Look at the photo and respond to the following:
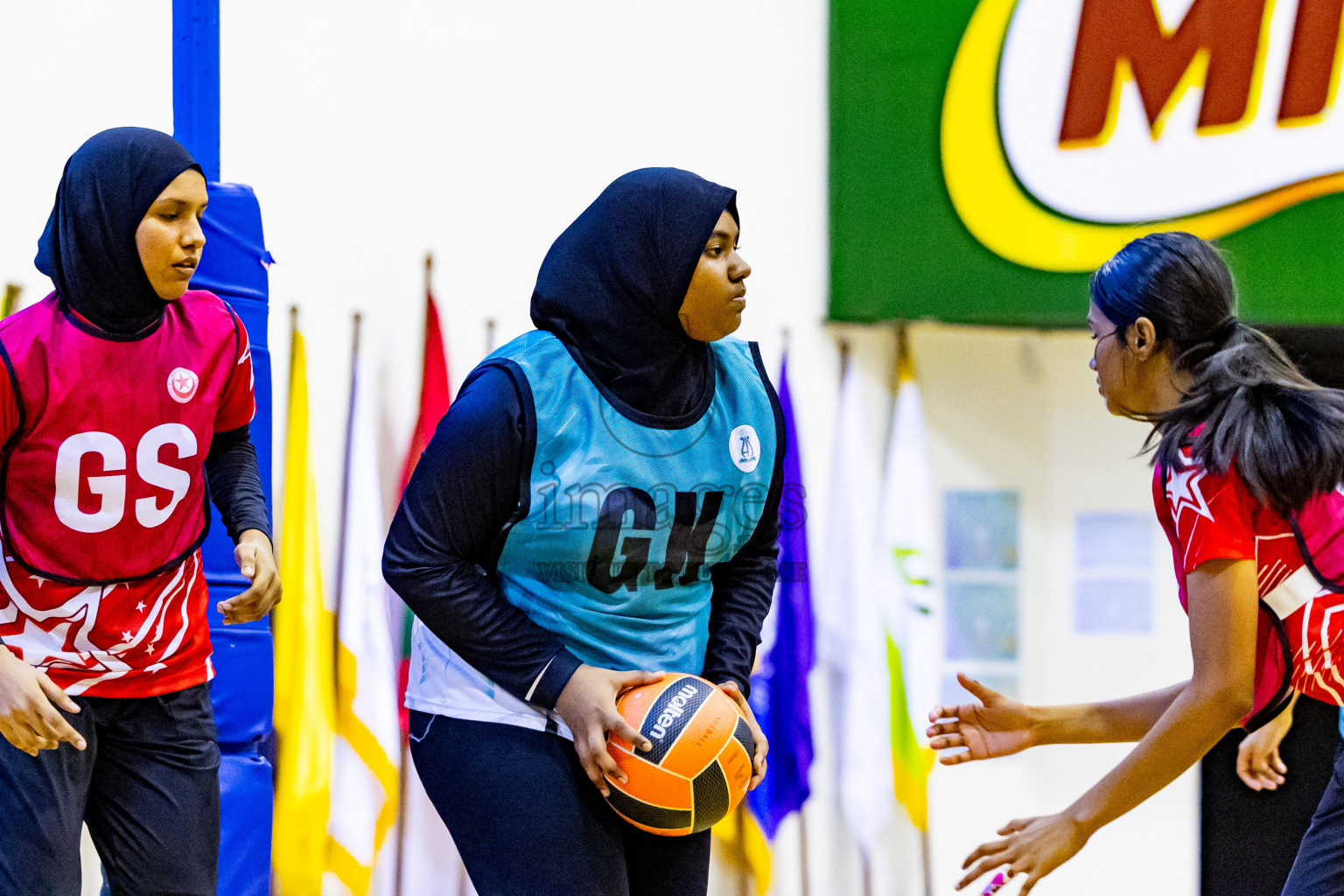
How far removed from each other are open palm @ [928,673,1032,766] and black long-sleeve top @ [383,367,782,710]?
0.65 metres

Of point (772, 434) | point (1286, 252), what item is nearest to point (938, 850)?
point (1286, 252)

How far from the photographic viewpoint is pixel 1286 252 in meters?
3.69

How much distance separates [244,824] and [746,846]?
1718 millimetres

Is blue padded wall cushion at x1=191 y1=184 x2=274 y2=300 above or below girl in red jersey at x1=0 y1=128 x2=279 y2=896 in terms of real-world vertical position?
above

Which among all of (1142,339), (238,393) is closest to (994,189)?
(1142,339)

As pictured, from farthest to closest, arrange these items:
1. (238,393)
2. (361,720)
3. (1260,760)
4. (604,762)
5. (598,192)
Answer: (598,192) → (361,720) → (1260,760) → (238,393) → (604,762)

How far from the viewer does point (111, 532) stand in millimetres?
1906

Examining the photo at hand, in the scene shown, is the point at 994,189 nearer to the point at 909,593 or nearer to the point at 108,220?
the point at 909,593

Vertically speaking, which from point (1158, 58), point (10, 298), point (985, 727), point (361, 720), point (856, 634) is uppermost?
point (1158, 58)

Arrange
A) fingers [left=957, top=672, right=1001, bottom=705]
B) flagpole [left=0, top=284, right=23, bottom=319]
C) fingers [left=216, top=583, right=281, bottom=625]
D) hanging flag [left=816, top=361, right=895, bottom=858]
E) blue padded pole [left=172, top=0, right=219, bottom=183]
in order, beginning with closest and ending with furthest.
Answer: fingers [left=957, top=672, right=1001, bottom=705]
fingers [left=216, top=583, right=281, bottom=625]
blue padded pole [left=172, top=0, right=219, bottom=183]
flagpole [left=0, top=284, right=23, bottom=319]
hanging flag [left=816, top=361, right=895, bottom=858]

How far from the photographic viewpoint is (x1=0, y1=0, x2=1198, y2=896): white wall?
388cm

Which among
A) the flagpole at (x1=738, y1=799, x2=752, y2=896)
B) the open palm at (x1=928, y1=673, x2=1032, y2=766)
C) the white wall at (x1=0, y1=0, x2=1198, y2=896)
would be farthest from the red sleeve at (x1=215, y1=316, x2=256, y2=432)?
the flagpole at (x1=738, y1=799, x2=752, y2=896)

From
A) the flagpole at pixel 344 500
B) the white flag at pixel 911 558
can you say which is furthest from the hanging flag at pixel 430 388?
the white flag at pixel 911 558

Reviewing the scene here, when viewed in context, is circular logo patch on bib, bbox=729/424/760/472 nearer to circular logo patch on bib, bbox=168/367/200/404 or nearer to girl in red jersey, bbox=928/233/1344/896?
girl in red jersey, bbox=928/233/1344/896
